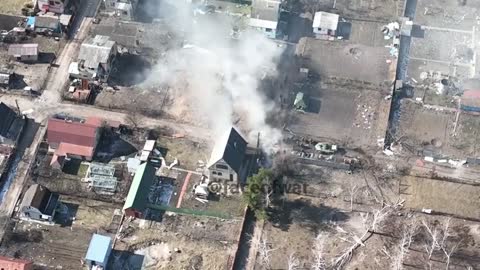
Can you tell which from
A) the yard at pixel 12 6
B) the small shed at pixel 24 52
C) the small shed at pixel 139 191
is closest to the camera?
the small shed at pixel 139 191

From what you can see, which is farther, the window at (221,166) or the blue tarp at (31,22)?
the blue tarp at (31,22)

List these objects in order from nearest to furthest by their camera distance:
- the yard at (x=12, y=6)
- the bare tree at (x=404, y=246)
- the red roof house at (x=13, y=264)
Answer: the red roof house at (x=13, y=264) → the bare tree at (x=404, y=246) → the yard at (x=12, y=6)

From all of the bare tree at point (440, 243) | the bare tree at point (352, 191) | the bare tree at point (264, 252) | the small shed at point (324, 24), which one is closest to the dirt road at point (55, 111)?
the bare tree at point (264, 252)

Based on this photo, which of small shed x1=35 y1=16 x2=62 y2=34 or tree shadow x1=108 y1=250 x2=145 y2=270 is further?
small shed x1=35 y1=16 x2=62 y2=34

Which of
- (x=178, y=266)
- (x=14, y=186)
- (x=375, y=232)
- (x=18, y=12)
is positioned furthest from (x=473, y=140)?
(x=18, y=12)

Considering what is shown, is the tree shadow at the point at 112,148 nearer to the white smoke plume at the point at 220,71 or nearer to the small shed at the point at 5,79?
the white smoke plume at the point at 220,71

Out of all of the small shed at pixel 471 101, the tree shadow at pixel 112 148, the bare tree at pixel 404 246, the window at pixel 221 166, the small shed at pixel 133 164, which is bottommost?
the bare tree at pixel 404 246

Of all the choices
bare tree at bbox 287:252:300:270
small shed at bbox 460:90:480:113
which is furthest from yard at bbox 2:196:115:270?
small shed at bbox 460:90:480:113

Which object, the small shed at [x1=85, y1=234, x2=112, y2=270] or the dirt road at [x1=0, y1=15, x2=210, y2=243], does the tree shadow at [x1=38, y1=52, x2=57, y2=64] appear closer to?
the dirt road at [x1=0, y1=15, x2=210, y2=243]
